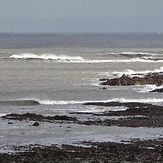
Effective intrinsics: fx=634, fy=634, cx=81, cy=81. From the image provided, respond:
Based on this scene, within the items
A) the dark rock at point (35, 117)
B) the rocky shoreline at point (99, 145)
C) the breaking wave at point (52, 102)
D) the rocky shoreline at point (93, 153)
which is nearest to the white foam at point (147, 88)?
the breaking wave at point (52, 102)

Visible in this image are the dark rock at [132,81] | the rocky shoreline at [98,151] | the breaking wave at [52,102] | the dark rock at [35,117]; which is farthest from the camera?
the dark rock at [132,81]

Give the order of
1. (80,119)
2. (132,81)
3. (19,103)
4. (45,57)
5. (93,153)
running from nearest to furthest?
1. (93,153)
2. (80,119)
3. (19,103)
4. (132,81)
5. (45,57)

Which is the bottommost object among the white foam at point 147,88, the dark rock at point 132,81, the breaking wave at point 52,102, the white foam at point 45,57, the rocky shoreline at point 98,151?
the white foam at point 45,57

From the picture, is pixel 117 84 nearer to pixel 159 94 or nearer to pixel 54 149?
pixel 159 94

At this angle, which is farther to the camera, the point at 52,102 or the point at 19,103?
the point at 52,102

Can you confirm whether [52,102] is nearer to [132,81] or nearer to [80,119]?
[80,119]

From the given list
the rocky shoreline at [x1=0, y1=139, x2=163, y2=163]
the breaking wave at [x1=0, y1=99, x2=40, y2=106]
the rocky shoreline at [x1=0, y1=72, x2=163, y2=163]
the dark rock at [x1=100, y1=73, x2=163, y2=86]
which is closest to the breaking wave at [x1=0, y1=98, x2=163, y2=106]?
the breaking wave at [x1=0, y1=99, x2=40, y2=106]

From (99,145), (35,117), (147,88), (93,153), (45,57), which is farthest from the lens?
(45,57)

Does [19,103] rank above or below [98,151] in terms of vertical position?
below

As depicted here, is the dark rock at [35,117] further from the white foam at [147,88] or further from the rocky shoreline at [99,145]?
the white foam at [147,88]

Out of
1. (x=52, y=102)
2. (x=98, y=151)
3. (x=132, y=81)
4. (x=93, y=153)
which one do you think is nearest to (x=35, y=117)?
(x=52, y=102)

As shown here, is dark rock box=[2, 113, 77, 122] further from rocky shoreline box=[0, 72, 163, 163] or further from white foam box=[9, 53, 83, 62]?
white foam box=[9, 53, 83, 62]

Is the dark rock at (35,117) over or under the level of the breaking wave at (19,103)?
over

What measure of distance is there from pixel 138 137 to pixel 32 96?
18.2 metres
